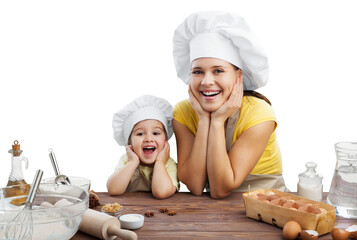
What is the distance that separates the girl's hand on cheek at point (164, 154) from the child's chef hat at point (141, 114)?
0.11 meters

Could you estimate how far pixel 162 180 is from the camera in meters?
2.32

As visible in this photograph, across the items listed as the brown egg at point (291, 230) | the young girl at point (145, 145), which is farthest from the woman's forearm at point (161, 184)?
the brown egg at point (291, 230)

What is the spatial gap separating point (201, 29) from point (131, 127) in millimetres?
677

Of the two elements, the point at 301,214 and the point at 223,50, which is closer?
the point at 301,214

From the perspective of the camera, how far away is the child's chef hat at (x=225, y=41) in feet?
7.64

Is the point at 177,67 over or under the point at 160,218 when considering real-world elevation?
over

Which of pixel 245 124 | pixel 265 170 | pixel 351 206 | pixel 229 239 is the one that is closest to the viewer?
pixel 229 239

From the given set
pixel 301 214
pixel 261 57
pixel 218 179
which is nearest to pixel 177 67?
pixel 261 57

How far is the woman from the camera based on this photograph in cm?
232

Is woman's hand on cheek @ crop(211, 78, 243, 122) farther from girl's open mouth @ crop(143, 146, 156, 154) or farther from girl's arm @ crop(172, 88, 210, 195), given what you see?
girl's open mouth @ crop(143, 146, 156, 154)

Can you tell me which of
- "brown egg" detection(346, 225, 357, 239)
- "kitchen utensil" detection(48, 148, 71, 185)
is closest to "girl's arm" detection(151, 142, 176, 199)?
"kitchen utensil" detection(48, 148, 71, 185)

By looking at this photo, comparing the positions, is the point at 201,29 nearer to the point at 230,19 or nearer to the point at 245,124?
the point at 230,19

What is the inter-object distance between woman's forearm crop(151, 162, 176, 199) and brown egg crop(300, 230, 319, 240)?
0.80 metres

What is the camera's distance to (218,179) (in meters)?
2.27
